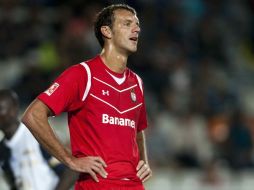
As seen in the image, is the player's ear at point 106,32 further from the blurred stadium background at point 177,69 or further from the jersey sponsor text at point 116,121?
the blurred stadium background at point 177,69

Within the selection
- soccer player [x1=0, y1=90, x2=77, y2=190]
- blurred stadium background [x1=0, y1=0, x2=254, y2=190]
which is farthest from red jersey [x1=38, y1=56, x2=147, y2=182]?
blurred stadium background [x1=0, y1=0, x2=254, y2=190]

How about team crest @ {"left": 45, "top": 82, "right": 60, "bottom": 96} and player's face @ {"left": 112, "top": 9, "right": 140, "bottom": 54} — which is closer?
team crest @ {"left": 45, "top": 82, "right": 60, "bottom": 96}

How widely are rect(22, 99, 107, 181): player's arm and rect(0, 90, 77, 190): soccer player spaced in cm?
149

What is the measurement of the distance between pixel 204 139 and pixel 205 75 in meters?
1.33

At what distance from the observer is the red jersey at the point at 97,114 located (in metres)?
5.64

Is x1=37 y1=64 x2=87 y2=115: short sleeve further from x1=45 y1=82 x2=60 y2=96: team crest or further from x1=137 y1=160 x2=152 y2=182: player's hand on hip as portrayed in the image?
x1=137 y1=160 x2=152 y2=182: player's hand on hip

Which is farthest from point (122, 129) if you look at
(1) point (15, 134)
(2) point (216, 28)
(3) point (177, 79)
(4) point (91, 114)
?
(2) point (216, 28)

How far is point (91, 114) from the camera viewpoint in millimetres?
5719

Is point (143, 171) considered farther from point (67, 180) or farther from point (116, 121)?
point (67, 180)

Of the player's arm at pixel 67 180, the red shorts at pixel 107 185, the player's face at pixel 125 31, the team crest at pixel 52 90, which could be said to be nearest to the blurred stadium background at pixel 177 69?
the player's arm at pixel 67 180

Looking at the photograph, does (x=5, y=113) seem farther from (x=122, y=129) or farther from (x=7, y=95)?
(x=122, y=129)

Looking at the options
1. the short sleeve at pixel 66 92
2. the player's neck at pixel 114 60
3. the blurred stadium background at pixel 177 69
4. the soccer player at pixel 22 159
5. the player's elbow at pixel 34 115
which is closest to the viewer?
the player's elbow at pixel 34 115

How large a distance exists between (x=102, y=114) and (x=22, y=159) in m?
1.63

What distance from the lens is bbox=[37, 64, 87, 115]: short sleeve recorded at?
18.3 feet
